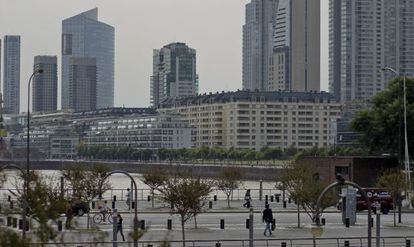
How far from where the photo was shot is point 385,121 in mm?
90062

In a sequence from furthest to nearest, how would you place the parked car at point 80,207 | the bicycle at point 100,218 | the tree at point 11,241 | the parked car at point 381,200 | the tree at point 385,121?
the tree at point 385,121 < the parked car at point 381,200 < the parked car at point 80,207 < the bicycle at point 100,218 < the tree at point 11,241

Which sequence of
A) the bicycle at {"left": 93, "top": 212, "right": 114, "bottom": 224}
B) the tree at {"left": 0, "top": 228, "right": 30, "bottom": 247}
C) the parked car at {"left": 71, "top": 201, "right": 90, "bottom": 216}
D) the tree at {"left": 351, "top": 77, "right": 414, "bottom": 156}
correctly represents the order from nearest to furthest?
1. the tree at {"left": 0, "top": 228, "right": 30, "bottom": 247}
2. the bicycle at {"left": 93, "top": 212, "right": 114, "bottom": 224}
3. the parked car at {"left": 71, "top": 201, "right": 90, "bottom": 216}
4. the tree at {"left": 351, "top": 77, "right": 414, "bottom": 156}

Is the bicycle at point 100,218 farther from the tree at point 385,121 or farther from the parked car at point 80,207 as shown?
the tree at point 385,121

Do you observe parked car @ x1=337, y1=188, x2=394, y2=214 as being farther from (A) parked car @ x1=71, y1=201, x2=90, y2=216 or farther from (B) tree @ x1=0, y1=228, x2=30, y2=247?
(B) tree @ x1=0, y1=228, x2=30, y2=247

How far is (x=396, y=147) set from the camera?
3511 inches

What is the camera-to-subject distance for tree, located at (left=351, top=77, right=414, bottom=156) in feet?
290

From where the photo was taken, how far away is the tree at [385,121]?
88.4 metres

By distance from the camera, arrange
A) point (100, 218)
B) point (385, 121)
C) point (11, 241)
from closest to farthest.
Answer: point (11, 241), point (100, 218), point (385, 121)

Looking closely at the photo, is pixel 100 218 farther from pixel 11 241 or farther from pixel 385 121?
pixel 385 121

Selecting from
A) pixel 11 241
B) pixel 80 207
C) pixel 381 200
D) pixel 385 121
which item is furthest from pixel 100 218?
pixel 385 121

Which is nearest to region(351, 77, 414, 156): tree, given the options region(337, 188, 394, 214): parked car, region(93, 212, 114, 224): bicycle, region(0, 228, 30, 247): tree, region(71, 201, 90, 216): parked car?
region(337, 188, 394, 214): parked car

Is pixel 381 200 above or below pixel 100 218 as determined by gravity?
above

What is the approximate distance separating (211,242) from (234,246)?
1.31m

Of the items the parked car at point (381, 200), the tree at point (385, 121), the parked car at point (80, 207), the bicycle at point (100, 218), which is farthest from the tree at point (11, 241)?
the tree at point (385, 121)
